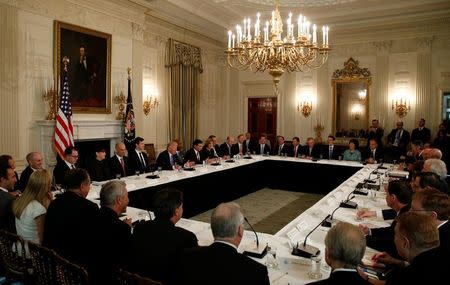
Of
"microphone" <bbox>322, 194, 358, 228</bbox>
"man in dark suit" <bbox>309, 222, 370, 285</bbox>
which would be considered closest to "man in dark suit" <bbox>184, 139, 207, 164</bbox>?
"microphone" <bbox>322, 194, 358, 228</bbox>

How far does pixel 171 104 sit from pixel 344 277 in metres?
8.75

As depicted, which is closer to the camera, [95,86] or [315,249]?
[315,249]

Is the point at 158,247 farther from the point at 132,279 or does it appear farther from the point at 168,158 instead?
the point at 168,158

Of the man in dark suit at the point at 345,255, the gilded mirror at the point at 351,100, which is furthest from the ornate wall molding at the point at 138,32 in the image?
the man in dark suit at the point at 345,255

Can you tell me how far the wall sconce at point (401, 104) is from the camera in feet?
33.7

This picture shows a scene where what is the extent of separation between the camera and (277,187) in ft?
29.1

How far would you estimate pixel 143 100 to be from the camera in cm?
913

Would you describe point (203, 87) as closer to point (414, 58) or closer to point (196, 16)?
point (196, 16)

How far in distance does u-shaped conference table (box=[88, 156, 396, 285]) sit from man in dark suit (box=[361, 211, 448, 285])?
2.00 ft

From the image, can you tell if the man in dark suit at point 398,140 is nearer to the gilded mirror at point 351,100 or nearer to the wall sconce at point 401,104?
the wall sconce at point 401,104

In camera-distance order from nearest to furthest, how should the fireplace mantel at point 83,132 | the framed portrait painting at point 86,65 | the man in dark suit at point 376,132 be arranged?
the fireplace mantel at point 83,132 < the framed portrait painting at point 86,65 < the man in dark suit at point 376,132

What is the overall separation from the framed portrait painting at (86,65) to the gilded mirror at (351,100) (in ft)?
22.4

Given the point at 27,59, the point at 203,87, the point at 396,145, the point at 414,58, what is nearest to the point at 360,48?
the point at 414,58

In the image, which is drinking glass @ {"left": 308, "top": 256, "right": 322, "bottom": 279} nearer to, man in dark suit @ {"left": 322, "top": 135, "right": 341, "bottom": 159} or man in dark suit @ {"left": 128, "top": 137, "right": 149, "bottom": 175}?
man in dark suit @ {"left": 128, "top": 137, "right": 149, "bottom": 175}
